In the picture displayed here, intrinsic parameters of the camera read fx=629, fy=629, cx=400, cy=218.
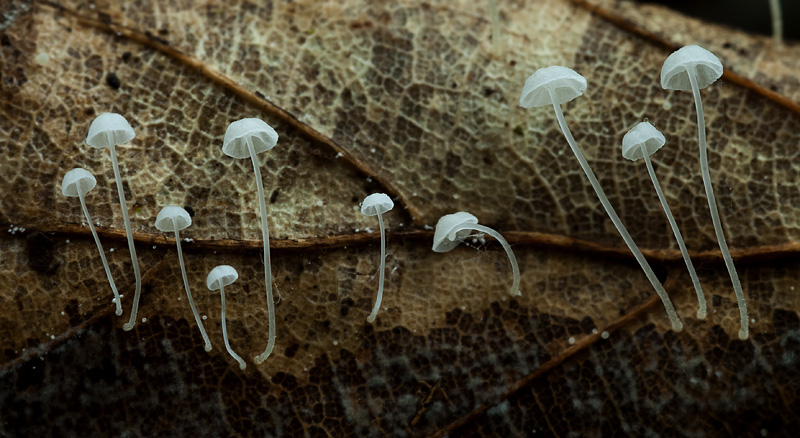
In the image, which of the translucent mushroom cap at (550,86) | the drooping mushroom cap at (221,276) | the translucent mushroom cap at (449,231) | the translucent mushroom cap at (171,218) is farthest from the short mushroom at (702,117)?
the translucent mushroom cap at (171,218)

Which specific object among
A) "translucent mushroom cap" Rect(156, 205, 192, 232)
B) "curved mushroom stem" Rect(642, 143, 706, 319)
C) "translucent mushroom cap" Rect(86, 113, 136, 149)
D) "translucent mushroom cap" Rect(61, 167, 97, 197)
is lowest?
"curved mushroom stem" Rect(642, 143, 706, 319)

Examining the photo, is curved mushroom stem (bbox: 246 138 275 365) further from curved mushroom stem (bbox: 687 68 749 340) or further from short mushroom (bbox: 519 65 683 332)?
curved mushroom stem (bbox: 687 68 749 340)

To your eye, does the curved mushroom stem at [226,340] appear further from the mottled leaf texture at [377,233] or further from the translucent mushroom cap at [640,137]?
the translucent mushroom cap at [640,137]

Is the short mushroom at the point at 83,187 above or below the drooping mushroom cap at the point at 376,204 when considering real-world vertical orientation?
above

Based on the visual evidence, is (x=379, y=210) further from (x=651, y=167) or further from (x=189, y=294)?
(x=651, y=167)

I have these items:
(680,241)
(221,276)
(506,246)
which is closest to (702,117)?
(680,241)

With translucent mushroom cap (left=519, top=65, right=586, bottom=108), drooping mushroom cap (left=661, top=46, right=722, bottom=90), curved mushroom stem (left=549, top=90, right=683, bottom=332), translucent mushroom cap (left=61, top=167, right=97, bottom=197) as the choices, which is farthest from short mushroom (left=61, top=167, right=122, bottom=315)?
drooping mushroom cap (left=661, top=46, right=722, bottom=90)
